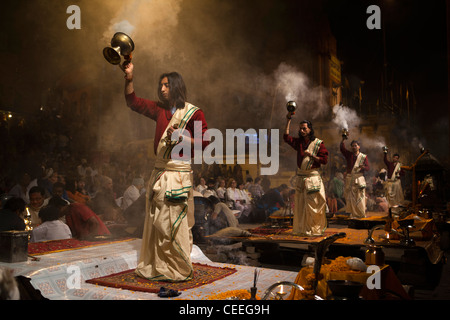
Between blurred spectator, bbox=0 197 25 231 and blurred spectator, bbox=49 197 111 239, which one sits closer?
blurred spectator, bbox=0 197 25 231

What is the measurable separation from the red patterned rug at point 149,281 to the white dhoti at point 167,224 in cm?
7

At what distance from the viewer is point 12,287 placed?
1983 mm

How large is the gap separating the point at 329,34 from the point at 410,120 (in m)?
4.16

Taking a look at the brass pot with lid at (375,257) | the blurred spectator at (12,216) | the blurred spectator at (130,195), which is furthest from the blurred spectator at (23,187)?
the brass pot with lid at (375,257)

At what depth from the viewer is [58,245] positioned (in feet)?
16.5

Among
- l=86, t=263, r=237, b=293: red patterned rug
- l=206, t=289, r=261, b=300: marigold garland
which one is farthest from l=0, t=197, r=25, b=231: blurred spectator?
l=206, t=289, r=261, b=300: marigold garland

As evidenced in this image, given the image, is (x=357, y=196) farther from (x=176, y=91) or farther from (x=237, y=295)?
(x=237, y=295)

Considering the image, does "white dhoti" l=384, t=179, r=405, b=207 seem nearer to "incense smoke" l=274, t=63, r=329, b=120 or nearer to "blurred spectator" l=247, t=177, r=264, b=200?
"blurred spectator" l=247, t=177, r=264, b=200

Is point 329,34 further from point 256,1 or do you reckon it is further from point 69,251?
point 69,251

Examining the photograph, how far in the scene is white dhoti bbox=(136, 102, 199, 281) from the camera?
150 inches

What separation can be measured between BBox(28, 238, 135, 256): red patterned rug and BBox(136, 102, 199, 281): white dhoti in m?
1.39

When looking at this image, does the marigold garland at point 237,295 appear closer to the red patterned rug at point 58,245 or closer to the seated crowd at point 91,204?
the red patterned rug at point 58,245

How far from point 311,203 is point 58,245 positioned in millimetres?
4164
